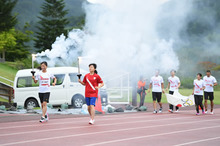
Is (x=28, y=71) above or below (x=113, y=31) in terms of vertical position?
below

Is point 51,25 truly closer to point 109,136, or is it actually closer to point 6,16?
point 6,16

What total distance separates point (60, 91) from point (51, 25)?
4715cm

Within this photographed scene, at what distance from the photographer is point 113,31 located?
73.6 feet

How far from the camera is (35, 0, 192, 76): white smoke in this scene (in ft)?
70.4

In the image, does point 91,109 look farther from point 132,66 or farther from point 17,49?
point 17,49

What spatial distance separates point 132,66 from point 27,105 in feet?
20.8

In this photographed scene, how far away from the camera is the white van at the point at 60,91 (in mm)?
20359

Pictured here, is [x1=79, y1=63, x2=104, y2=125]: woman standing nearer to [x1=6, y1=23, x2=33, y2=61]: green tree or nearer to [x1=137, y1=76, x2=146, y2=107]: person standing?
[x1=137, y1=76, x2=146, y2=107]: person standing

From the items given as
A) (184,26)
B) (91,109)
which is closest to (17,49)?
(184,26)

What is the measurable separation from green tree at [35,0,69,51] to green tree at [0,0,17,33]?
11353mm

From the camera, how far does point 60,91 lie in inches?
808

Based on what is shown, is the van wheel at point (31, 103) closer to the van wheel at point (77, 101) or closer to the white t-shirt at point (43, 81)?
the van wheel at point (77, 101)

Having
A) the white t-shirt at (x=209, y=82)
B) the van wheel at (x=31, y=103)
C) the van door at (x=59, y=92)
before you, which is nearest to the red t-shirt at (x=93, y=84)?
the white t-shirt at (x=209, y=82)

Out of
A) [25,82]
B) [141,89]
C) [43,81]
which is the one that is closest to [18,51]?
[25,82]
